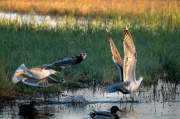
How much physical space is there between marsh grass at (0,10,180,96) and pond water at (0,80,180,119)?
0.63 m

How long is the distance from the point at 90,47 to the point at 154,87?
4.08 meters

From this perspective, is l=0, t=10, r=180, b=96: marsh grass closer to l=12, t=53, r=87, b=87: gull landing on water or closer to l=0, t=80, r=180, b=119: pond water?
l=12, t=53, r=87, b=87: gull landing on water

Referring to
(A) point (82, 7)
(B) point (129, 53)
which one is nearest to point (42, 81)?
(B) point (129, 53)

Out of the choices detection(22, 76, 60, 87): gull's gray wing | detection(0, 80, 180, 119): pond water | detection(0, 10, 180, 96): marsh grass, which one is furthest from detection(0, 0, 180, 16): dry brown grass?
detection(22, 76, 60, 87): gull's gray wing

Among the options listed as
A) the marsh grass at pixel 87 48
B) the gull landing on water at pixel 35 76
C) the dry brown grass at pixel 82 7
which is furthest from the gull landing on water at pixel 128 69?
the dry brown grass at pixel 82 7

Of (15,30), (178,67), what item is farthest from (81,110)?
(15,30)

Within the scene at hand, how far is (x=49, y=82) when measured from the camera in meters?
7.98

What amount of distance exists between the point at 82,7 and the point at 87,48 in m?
10.6

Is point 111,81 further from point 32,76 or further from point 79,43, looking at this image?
point 79,43

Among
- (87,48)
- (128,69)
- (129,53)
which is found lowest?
(128,69)

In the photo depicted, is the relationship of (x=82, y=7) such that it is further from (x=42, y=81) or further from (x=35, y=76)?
(x=35, y=76)

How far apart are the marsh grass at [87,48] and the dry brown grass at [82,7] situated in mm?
2901

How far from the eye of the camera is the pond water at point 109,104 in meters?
6.65

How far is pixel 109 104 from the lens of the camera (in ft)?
24.8
